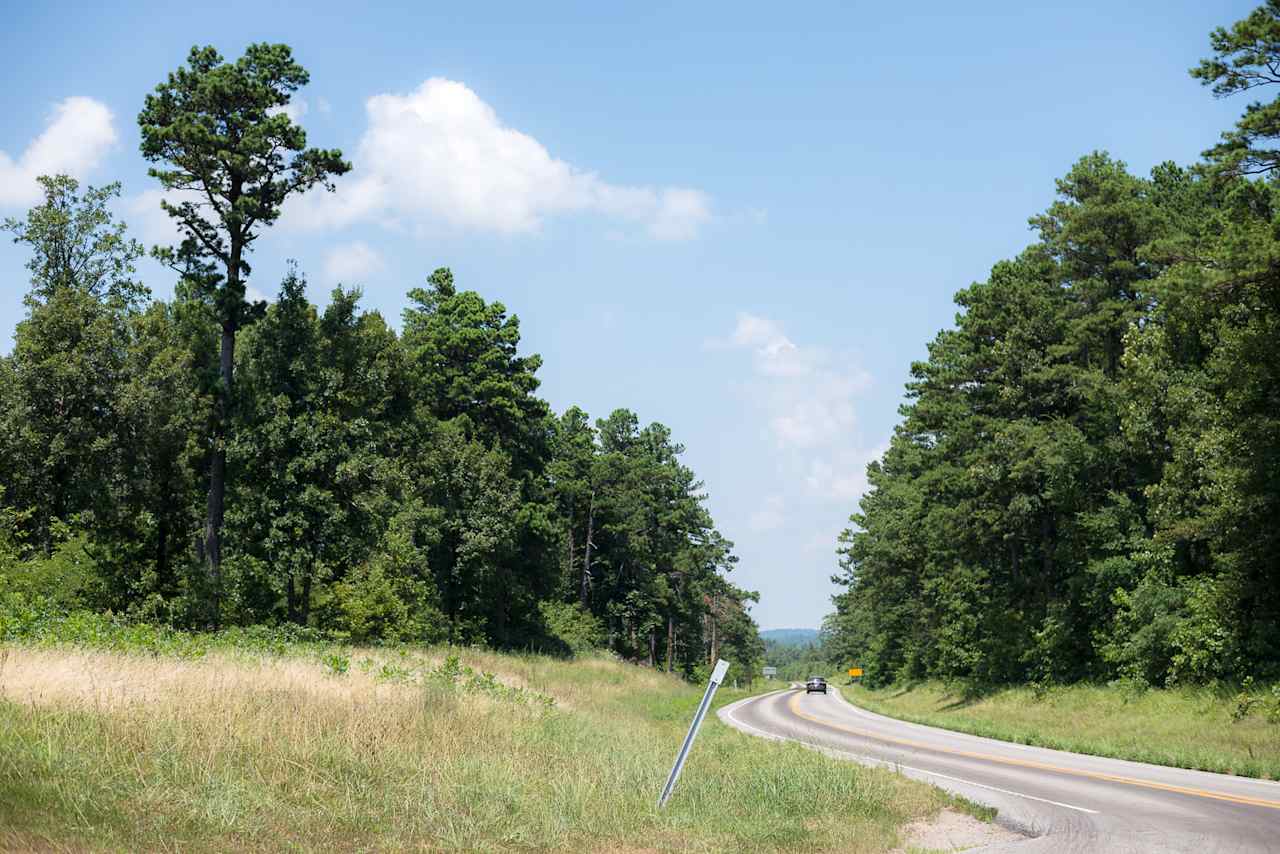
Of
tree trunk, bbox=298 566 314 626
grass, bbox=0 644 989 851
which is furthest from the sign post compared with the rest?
tree trunk, bbox=298 566 314 626

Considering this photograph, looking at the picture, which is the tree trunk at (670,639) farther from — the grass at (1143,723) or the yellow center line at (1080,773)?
the yellow center line at (1080,773)

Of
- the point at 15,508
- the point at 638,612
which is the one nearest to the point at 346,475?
the point at 15,508

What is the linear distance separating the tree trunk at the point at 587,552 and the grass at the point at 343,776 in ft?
186

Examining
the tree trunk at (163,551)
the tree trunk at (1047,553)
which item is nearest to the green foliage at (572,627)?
the tree trunk at (1047,553)

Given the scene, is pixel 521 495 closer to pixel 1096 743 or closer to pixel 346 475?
pixel 346 475

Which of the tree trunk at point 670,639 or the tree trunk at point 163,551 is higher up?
the tree trunk at point 163,551

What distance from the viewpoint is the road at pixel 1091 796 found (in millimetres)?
10430

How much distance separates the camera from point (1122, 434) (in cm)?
3588

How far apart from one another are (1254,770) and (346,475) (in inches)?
1024

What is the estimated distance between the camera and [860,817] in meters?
11.5

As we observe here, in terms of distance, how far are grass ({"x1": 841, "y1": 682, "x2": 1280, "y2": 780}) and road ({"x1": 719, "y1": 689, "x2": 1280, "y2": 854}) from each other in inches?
32.1

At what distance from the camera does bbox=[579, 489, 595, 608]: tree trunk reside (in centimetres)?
7325

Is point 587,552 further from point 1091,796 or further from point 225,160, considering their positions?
point 1091,796

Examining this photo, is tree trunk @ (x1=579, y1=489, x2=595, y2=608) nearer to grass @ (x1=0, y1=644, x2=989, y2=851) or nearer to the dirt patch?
grass @ (x1=0, y1=644, x2=989, y2=851)
